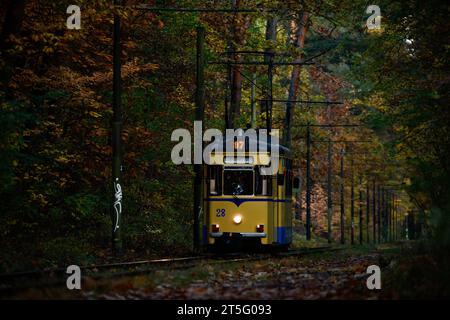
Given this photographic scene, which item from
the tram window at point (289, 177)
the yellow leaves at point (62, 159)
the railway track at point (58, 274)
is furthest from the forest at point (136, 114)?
the tram window at point (289, 177)

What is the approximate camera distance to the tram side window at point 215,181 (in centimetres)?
2545

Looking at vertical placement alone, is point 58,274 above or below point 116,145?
below

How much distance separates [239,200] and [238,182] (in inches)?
21.5

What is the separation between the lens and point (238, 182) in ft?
83.3

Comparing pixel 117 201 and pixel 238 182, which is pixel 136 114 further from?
pixel 117 201

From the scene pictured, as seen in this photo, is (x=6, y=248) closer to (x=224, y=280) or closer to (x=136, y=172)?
(x=224, y=280)

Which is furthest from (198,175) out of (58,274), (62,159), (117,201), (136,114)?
(58,274)

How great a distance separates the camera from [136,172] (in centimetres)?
2745

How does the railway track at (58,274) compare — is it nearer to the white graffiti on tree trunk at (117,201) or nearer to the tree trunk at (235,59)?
the white graffiti on tree trunk at (117,201)

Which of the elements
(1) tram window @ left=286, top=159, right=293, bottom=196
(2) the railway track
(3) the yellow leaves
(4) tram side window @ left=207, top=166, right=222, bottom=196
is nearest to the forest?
(3) the yellow leaves
